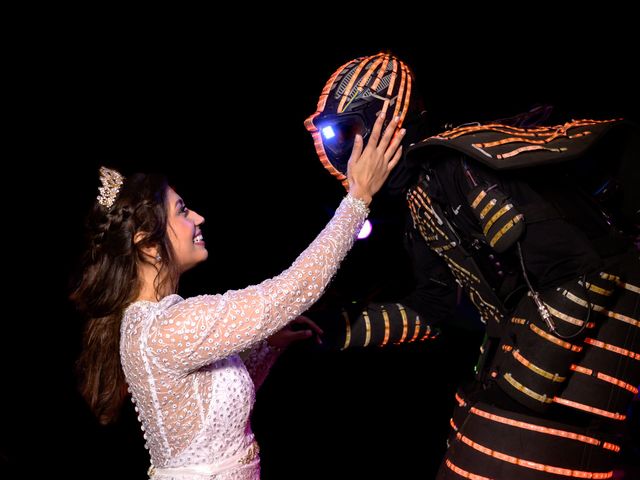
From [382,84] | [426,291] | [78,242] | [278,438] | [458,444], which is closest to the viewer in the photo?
[458,444]

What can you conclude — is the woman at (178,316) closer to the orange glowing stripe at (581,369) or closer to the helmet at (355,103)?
the helmet at (355,103)

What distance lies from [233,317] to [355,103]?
1.00 meters

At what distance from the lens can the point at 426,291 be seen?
8.79 feet

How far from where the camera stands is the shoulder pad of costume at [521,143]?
1783 millimetres

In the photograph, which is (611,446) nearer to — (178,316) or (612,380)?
(612,380)

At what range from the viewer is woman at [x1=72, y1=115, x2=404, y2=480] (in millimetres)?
1942

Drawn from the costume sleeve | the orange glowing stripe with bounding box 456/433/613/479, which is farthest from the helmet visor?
the orange glowing stripe with bounding box 456/433/613/479

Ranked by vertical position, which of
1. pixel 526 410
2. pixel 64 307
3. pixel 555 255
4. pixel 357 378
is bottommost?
pixel 357 378

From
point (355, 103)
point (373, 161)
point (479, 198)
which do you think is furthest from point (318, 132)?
point (479, 198)

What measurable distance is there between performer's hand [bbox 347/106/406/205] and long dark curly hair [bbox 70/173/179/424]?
2.42ft

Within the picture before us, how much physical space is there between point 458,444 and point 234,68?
2.44 meters

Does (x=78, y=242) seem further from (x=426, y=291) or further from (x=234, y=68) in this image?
(x=426, y=291)

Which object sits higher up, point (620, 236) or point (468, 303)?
point (620, 236)

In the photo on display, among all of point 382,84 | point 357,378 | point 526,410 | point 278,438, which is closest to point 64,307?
point 278,438
